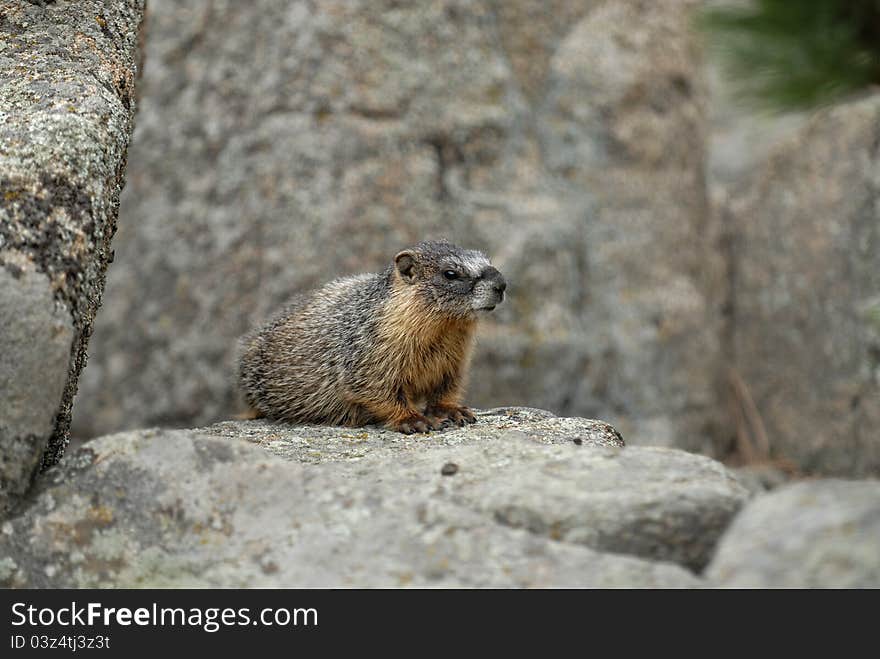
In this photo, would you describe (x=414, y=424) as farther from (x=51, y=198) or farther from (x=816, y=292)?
(x=816, y=292)

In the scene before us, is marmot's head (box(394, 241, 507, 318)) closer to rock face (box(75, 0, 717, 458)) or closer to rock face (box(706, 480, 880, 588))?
rock face (box(75, 0, 717, 458))

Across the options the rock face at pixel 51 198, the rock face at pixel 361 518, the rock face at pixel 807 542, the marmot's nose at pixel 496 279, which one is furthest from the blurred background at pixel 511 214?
the rock face at pixel 807 542

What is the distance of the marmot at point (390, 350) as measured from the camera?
23.0 feet

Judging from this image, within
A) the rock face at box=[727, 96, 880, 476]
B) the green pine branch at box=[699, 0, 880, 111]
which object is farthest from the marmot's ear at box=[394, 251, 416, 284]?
the rock face at box=[727, 96, 880, 476]

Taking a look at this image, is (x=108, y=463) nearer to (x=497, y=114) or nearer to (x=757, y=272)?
(x=497, y=114)

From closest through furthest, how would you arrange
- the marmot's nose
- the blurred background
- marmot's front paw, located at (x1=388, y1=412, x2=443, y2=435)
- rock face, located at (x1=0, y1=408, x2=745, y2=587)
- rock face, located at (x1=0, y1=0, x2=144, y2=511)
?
rock face, located at (x1=0, y1=408, x2=745, y2=587)
rock face, located at (x1=0, y1=0, x2=144, y2=511)
marmot's front paw, located at (x1=388, y1=412, x2=443, y2=435)
the marmot's nose
the blurred background

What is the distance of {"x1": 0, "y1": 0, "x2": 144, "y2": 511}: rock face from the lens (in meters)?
4.61

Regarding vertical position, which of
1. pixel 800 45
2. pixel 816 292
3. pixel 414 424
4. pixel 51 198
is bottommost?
pixel 414 424

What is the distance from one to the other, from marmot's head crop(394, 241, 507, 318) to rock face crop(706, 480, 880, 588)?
3.27 meters

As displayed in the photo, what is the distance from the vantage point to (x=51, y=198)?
496cm

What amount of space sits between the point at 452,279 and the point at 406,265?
361 millimetres

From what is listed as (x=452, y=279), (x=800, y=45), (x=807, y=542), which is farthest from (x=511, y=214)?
(x=807, y=542)

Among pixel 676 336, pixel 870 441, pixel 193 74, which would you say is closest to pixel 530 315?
pixel 676 336

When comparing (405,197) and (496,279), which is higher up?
(405,197)
